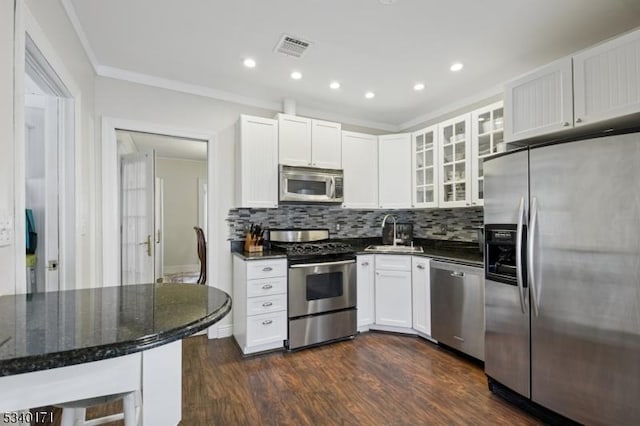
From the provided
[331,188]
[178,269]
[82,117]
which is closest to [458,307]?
[331,188]

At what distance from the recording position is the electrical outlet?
1.13 metres

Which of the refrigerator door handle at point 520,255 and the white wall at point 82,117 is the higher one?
the white wall at point 82,117

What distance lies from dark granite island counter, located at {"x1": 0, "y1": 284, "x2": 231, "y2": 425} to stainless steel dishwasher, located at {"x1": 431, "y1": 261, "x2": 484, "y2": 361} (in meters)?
2.22

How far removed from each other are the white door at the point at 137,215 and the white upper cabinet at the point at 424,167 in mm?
2999

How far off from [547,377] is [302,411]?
152 cm

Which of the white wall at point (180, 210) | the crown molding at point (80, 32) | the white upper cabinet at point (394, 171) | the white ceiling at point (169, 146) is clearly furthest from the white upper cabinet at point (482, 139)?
the white wall at point (180, 210)

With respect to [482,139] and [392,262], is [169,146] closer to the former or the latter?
[392,262]

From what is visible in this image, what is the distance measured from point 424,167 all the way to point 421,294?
144cm

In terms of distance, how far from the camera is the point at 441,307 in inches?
110

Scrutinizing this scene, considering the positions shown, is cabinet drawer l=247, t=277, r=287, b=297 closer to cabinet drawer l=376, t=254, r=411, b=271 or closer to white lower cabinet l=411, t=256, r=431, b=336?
cabinet drawer l=376, t=254, r=411, b=271

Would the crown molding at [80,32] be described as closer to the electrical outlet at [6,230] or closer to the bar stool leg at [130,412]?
the electrical outlet at [6,230]

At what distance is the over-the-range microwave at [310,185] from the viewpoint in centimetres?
313

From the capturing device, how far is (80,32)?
2160 mm

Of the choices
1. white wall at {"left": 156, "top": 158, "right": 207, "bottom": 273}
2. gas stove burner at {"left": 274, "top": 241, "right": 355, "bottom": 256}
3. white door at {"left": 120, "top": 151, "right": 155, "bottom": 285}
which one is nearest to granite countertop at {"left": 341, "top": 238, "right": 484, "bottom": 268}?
gas stove burner at {"left": 274, "top": 241, "right": 355, "bottom": 256}
